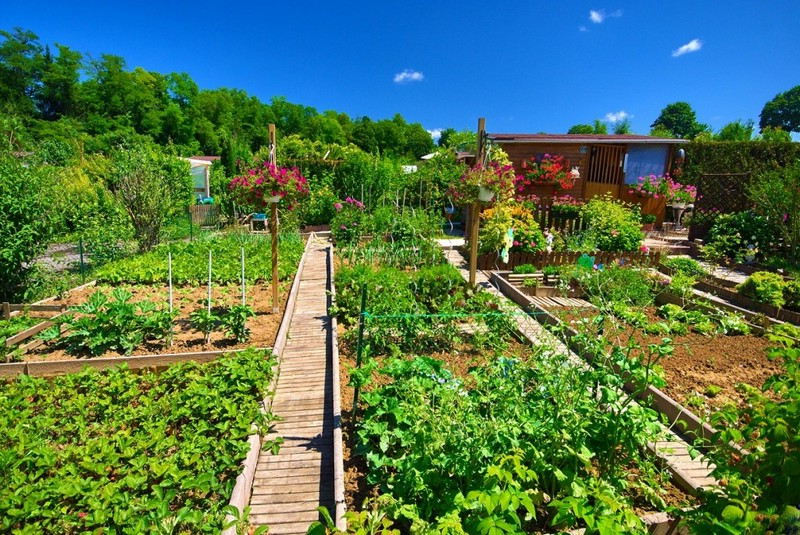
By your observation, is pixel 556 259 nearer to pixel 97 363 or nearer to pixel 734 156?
pixel 97 363

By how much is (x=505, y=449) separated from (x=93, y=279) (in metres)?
8.86

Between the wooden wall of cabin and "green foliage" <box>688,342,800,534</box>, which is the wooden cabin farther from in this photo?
"green foliage" <box>688,342,800,534</box>

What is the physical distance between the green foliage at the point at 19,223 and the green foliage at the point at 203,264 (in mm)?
1505

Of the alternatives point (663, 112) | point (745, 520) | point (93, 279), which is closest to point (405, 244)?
point (93, 279)

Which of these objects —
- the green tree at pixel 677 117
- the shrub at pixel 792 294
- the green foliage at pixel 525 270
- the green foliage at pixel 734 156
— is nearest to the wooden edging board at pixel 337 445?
the green foliage at pixel 525 270

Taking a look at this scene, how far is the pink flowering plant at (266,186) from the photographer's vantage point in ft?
20.4

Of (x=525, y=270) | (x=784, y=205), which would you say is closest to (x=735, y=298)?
(x=525, y=270)

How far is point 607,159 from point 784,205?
6234mm

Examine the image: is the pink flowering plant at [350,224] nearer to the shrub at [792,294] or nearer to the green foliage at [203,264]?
the green foliage at [203,264]

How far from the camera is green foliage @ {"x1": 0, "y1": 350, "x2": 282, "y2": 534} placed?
2365 mm

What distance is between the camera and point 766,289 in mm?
7031

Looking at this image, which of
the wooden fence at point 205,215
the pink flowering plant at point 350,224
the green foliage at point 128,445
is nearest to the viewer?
the green foliage at point 128,445

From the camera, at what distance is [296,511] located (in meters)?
3.06

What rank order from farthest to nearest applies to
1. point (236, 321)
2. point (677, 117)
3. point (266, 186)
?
1. point (677, 117)
2. point (266, 186)
3. point (236, 321)
